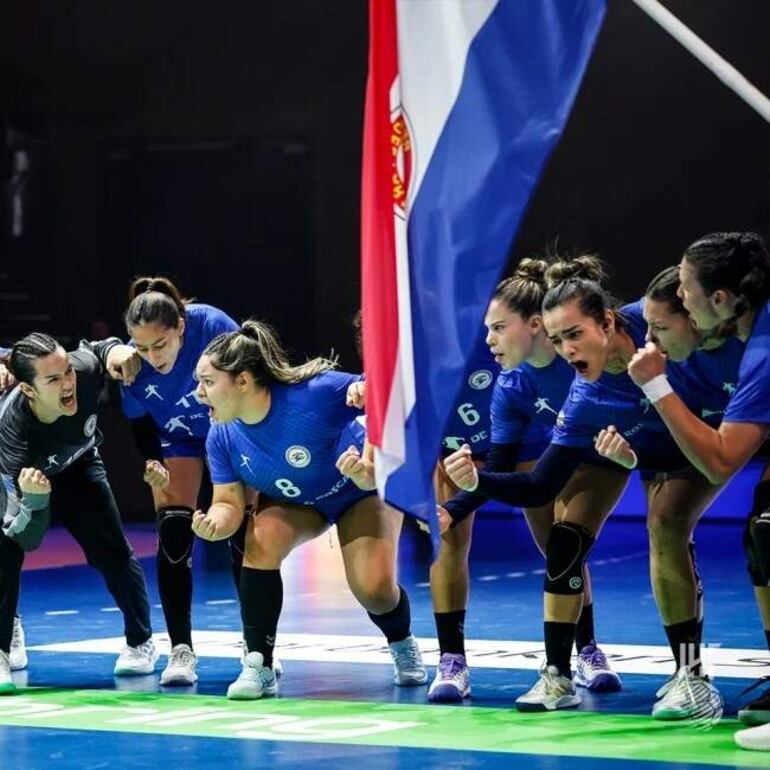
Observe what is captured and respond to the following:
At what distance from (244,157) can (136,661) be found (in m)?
10.6

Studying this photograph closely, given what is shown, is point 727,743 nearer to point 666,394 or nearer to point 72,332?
point 666,394

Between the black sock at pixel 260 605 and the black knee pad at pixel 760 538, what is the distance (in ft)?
6.41

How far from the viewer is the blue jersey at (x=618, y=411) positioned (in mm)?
6527

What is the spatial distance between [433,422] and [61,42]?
1446cm

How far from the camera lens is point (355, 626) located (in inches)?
375

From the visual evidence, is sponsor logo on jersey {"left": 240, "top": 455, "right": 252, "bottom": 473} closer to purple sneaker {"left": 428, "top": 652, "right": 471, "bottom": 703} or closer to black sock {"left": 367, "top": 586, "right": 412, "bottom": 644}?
black sock {"left": 367, "top": 586, "right": 412, "bottom": 644}

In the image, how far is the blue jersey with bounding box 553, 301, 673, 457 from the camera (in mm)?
6527

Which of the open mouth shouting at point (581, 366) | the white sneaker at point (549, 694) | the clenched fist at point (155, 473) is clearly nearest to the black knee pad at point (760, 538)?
the open mouth shouting at point (581, 366)

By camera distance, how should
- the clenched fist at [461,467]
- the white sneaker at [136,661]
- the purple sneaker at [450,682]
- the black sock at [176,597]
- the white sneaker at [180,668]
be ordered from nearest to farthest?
the clenched fist at [461,467] → the purple sneaker at [450,682] → the white sneaker at [180,668] → the black sock at [176,597] → the white sneaker at [136,661]

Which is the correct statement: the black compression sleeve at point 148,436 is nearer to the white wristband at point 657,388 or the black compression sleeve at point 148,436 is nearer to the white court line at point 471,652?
the white court line at point 471,652

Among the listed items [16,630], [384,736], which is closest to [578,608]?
[384,736]

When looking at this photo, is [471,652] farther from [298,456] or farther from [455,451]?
[298,456]

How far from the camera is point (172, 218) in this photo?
17.8 metres

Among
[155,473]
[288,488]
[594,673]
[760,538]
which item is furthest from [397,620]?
[760,538]
